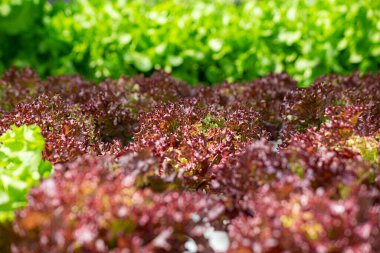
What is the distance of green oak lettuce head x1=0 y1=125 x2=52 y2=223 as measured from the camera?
2.65 meters

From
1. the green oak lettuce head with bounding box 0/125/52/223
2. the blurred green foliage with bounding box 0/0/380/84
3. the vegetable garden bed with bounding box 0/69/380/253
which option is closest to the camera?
the vegetable garden bed with bounding box 0/69/380/253

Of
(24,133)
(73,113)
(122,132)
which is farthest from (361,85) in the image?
Result: (24,133)

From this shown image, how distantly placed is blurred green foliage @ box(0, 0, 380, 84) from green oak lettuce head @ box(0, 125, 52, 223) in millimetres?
5138

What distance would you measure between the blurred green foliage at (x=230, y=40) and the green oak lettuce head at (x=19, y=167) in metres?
5.14

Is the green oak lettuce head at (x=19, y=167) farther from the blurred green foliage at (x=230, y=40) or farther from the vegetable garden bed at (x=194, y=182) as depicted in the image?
the blurred green foliage at (x=230, y=40)

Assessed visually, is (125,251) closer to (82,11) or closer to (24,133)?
(24,133)

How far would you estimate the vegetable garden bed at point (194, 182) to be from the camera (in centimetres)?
222

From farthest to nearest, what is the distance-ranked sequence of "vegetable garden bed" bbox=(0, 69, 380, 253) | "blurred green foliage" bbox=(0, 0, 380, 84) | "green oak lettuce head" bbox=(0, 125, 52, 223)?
"blurred green foliage" bbox=(0, 0, 380, 84), "green oak lettuce head" bbox=(0, 125, 52, 223), "vegetable garden bed" bbox=(0, 69, 380, 253)

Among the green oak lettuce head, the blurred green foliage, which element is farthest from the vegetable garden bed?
the blurred green foliage

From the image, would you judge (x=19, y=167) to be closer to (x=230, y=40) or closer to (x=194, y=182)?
(x=194, y=182)

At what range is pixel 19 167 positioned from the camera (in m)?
2.91

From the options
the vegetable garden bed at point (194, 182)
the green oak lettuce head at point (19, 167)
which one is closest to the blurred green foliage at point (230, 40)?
the vegetable garden bed at point (194, 182)

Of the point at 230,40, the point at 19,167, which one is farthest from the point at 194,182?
the point at 230,40

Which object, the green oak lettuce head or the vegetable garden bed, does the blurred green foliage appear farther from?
the green oak lettuce head
